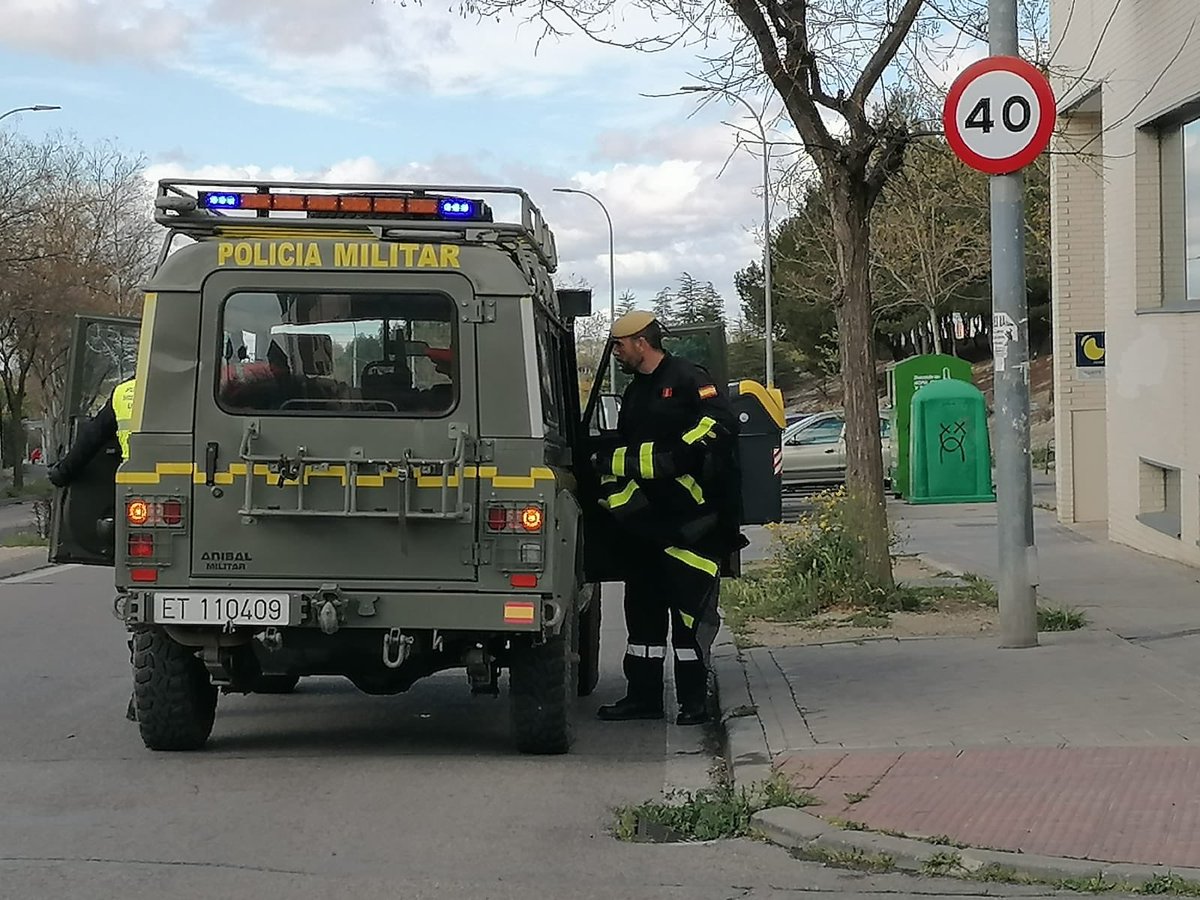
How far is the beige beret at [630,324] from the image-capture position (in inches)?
322

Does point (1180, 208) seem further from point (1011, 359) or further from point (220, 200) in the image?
point (220, 200)

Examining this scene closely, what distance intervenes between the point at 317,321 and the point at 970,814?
3.49 metres

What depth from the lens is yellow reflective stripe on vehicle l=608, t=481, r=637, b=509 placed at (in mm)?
8133

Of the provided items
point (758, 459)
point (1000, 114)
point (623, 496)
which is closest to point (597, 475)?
point (623, 496)

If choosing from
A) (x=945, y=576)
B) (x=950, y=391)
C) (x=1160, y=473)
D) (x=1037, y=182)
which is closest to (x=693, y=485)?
(x=945, y=576)

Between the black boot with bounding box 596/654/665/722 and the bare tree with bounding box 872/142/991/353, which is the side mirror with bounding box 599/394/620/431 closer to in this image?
the black boot with bounding box 596/654/665/722

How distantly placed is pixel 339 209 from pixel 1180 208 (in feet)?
30.7

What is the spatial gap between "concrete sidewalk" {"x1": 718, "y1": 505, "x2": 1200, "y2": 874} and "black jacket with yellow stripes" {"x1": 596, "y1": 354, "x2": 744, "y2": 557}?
3.23ft

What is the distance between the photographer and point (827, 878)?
17.9 ft

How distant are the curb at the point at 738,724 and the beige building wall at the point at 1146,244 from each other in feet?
17.8

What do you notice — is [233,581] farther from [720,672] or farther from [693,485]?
[720,672]

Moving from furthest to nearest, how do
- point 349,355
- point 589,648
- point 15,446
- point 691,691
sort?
point 15,446 → point 589,648 → point 691,691 → point 349,355

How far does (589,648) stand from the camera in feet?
31.4

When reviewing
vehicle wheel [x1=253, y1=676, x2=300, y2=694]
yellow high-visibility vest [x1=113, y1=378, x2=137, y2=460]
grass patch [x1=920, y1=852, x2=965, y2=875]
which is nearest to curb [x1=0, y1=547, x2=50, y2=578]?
Answer: vehicle wheel [x1=253, y1=676, x2=300, y2=694]
